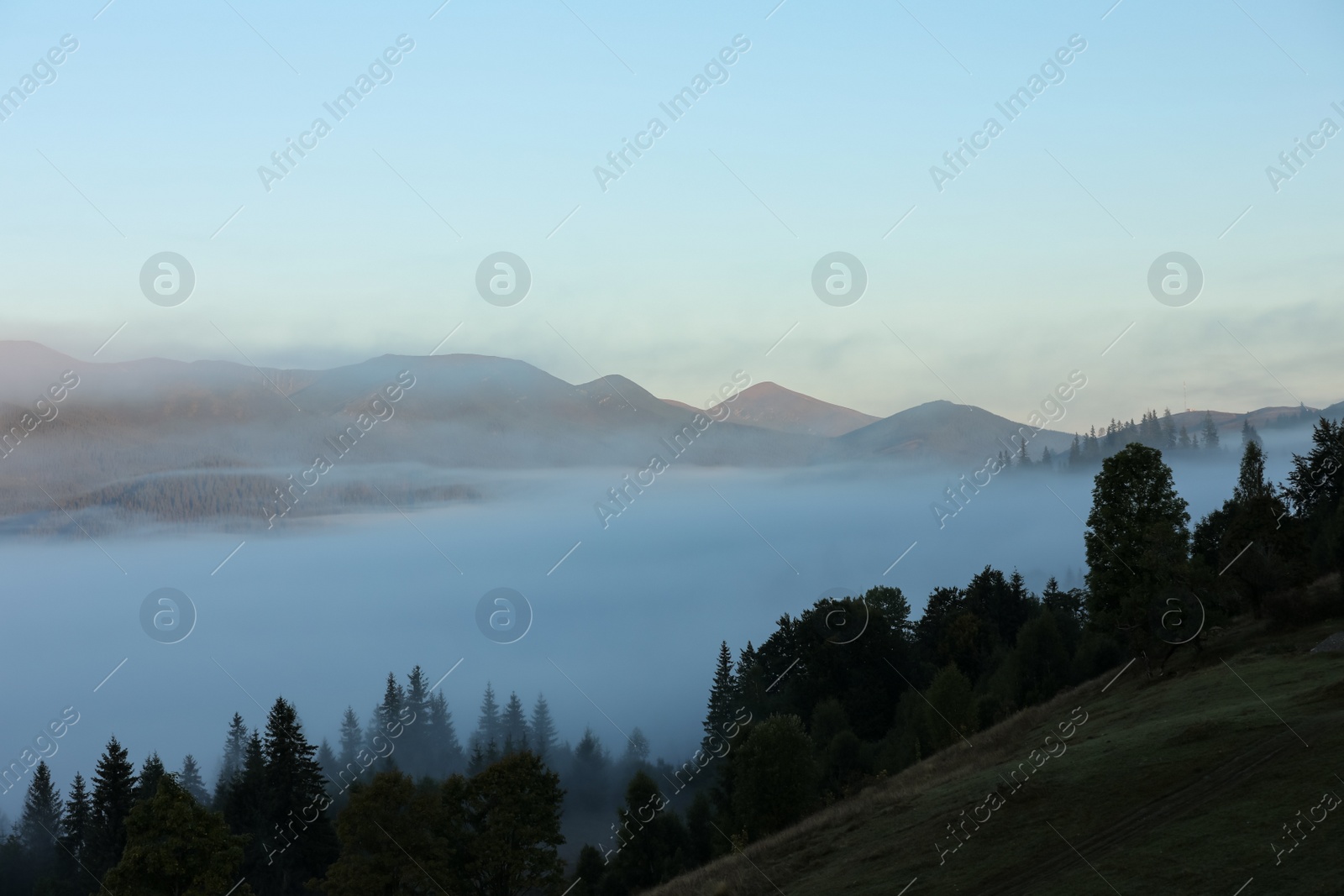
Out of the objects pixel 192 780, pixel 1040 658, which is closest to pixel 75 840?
pixel 192 780

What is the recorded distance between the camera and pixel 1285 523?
211 ft

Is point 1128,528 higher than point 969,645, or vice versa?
point 1128,528

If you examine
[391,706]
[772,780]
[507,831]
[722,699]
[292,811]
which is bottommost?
[772,780]

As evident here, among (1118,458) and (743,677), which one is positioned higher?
(1118,458)

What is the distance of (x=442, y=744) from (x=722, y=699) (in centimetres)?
8344

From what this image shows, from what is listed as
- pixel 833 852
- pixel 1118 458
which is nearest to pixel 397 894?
pixel 833 852

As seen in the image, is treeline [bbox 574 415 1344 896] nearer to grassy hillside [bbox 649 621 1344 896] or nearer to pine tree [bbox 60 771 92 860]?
grassy hillside [bbox 649 621 1344 896]

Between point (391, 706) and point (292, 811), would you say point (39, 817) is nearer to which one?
point (391, 706)

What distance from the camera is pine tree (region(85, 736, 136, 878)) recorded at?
8094 cm

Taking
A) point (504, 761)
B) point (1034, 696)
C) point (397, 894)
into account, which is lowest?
point (1034, 696)

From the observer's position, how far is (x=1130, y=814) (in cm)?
2964

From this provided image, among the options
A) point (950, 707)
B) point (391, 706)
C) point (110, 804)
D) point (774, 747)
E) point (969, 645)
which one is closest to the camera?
point (774, 747)

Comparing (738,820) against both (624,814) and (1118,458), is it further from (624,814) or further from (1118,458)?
(1118,458)

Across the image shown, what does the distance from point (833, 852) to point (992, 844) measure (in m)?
6.85
